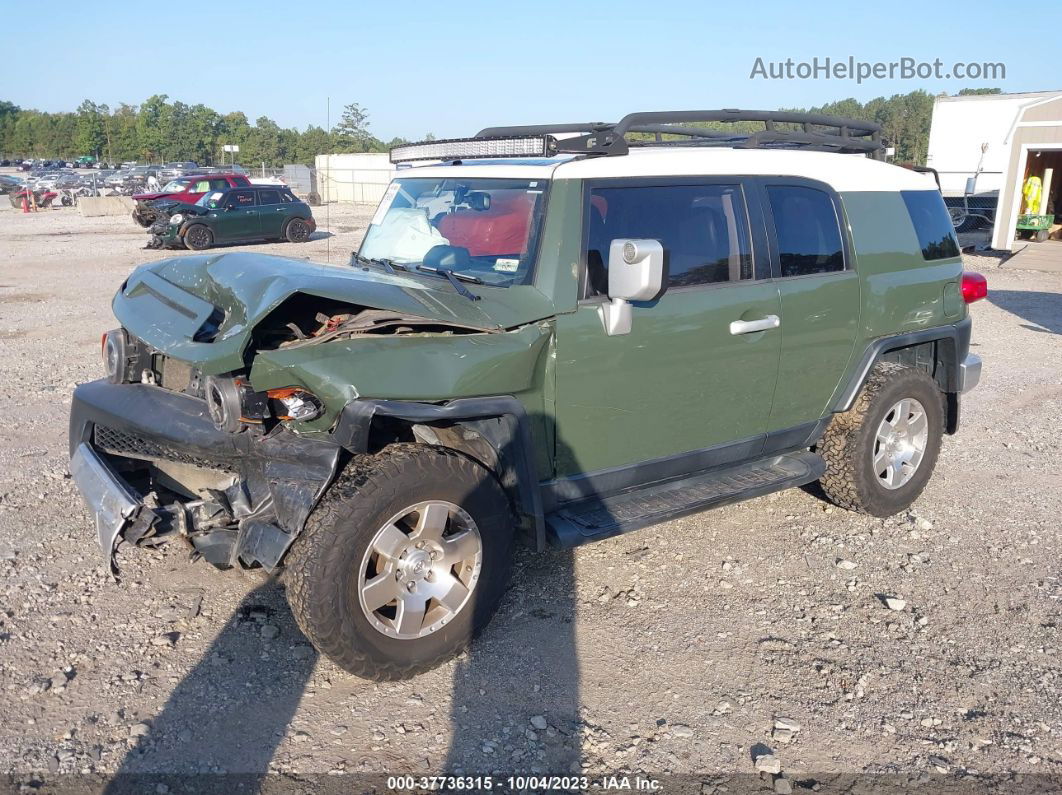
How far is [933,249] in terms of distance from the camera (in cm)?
535

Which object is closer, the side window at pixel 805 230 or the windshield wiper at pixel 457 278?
the windshield wiper at pixel 457 278

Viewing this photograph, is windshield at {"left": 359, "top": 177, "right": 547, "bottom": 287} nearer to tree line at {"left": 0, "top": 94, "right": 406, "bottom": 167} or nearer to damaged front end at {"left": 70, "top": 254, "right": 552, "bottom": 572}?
damaged front end at {"left": 70, "top": 254, "right": 552, "bottom": 572}

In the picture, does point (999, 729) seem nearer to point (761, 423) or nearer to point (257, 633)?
point (761, 423)

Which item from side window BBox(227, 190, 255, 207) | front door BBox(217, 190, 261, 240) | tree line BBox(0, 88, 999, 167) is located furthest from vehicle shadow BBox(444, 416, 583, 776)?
tree line BBox(0, 88, 999, 167)

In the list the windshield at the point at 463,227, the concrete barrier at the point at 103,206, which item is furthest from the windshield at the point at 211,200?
the windshield at the point at 463,227

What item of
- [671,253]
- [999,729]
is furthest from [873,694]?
[671,253]

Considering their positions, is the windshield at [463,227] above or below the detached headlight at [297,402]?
above

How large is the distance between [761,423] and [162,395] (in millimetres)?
2989

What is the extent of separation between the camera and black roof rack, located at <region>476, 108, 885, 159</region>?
4.07 metres

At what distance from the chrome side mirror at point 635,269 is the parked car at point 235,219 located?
65.0ft

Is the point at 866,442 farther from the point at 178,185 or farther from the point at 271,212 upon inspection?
the point at 178,185

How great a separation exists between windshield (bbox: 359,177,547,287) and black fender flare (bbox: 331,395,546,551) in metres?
0.64

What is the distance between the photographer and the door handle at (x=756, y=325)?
429 cm

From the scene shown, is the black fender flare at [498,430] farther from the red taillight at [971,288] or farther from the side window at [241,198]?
the side window at [241,198]
